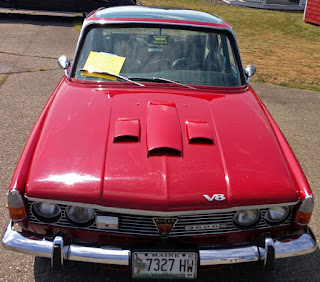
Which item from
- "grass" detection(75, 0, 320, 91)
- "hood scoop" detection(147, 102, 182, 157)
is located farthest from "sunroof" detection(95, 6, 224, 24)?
"grass" detection(75, 0, 320, 91)

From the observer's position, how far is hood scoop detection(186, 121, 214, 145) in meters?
2.99

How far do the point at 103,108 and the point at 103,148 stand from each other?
0.57 meters

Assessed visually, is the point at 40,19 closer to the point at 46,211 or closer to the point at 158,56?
the point at 158,56

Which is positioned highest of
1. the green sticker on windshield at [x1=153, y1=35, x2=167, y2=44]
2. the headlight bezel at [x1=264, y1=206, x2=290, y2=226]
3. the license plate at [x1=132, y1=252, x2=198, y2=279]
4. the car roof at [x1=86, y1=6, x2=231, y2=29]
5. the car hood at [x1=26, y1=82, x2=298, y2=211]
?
the car roof at [x1=86, y1=6, x2=231, y2=29]

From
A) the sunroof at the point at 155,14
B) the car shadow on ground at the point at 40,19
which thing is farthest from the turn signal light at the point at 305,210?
the car shadow on ground at the point at 40,19

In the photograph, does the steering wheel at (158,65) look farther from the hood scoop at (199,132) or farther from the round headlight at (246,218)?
the round headlight at (246,218)

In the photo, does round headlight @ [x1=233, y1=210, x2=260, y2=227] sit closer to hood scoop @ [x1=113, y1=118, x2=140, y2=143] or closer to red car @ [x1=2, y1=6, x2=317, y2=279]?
red car @ [x1=2, y1=6, x2=317, y2=279]

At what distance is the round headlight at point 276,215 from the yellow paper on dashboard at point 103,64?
1.79m

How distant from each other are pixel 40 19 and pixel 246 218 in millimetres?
13139

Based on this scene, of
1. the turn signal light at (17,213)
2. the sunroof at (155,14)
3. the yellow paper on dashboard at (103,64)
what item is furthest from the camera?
the sunroof at (155,14)

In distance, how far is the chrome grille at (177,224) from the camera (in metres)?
2.57

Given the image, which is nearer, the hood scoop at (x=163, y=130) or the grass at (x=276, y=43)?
the hood scoop at (x=163, y=130)

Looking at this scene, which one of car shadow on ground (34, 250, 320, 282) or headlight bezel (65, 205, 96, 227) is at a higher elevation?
headlight bezel (65, 205, 96, 227)

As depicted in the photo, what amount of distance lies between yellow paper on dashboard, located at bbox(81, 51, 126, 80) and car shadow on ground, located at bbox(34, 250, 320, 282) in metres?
1.63
